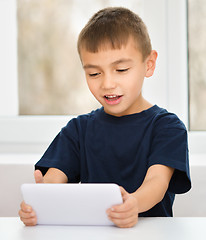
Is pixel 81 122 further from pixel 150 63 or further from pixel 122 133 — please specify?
pixel 150 63

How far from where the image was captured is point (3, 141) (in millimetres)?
1741

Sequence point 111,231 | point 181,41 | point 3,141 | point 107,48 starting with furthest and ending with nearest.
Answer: point 3,141 < point 181,41 < point 107,48 < point 111,231

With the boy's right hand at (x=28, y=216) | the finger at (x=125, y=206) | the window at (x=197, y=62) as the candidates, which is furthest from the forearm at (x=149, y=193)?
the window at (x=197, y=62)

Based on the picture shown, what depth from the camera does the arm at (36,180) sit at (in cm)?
75

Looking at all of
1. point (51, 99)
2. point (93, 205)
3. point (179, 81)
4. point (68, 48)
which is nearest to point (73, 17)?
point (68, 48)

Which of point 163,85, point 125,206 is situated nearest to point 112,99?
point 125,206

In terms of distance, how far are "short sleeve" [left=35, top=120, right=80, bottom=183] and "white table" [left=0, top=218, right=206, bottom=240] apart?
288 millimetres

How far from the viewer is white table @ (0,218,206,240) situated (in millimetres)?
677

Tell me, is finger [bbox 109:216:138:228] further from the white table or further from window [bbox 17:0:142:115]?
window [bbox 17:0:142:115]

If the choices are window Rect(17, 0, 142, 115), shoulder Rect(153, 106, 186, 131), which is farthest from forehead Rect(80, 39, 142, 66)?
window Rect(17, 0, 142, 115)

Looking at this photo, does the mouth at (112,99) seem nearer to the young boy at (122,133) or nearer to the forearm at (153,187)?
the young boy at (122,133)

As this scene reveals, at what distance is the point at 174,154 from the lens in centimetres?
94

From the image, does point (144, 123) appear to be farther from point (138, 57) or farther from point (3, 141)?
point (3, 141)

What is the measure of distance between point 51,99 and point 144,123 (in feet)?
3.13
